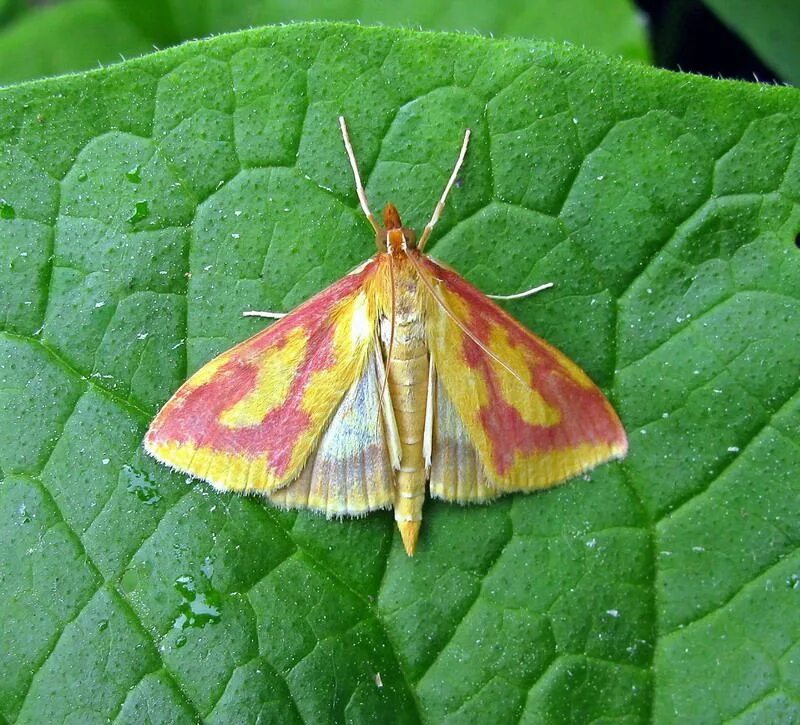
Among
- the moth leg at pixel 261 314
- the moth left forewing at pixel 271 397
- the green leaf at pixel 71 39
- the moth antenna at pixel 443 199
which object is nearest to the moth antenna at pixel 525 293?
the moth antenna at pixel 443 199

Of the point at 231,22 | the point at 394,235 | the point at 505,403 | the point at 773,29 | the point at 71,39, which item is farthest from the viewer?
the point at 71,39

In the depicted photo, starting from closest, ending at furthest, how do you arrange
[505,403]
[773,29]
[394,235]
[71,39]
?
[394,235]
[505,403]
[773,29]
[71,39]

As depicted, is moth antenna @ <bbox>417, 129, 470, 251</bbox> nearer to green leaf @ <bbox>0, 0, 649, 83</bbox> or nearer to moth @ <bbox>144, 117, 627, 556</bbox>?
moth @ <bbox>144, 117, 627, 556</bbox>

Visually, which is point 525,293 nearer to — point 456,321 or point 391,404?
point 456,321

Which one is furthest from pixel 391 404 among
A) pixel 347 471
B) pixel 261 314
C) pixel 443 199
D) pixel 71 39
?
pixel 71 39

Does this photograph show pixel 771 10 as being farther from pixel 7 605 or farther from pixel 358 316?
pixel 7 605

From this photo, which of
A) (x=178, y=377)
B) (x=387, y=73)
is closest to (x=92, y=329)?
(x=178, y=377)
